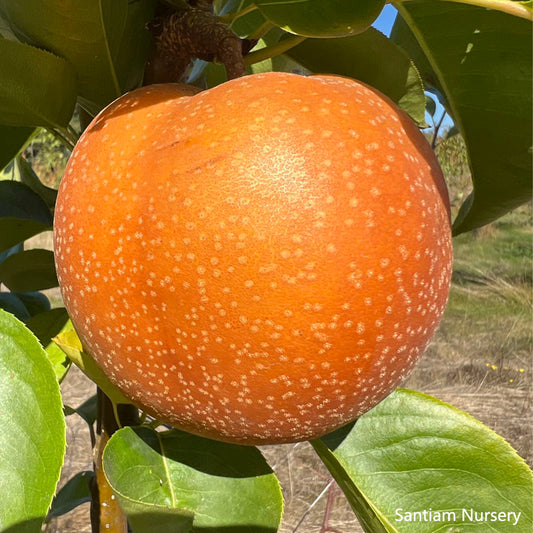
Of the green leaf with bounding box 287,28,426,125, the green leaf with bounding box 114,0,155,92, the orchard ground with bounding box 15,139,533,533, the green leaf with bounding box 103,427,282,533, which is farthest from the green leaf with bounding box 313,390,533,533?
the orchard ground with bounding box 15,139,533,533

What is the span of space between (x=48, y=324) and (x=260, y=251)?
23.6 inches

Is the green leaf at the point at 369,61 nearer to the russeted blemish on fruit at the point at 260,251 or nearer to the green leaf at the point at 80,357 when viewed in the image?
the russeted blemish on fruit at the point at 260,251

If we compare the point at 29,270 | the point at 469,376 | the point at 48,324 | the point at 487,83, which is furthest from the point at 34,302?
the point at 469,376

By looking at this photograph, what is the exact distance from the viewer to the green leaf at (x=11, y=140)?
93 centimetres

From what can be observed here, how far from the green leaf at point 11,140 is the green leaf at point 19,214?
0.05 metres

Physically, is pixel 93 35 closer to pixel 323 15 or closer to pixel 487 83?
pixel 323 15

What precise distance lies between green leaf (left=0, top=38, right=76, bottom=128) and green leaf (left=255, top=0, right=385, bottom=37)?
239 mm

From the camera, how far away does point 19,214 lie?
38.4 inches

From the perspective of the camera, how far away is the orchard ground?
113 inches

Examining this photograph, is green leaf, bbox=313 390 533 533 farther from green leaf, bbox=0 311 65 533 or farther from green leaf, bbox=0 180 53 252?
green leaf, bbox=0 180 53 252

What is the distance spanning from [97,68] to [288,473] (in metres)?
2.55

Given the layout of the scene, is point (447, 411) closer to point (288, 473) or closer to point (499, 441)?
point (499, 441)

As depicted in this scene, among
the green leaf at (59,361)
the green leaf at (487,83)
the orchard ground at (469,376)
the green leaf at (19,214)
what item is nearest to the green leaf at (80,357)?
the green leaf at (59,361)

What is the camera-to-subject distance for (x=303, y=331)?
50 centimetres
